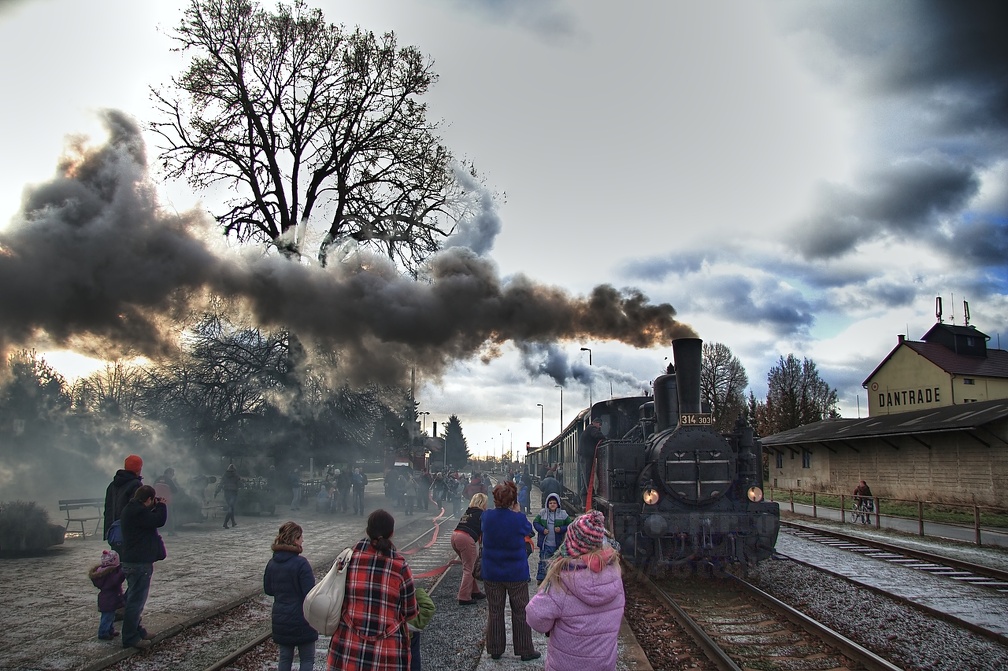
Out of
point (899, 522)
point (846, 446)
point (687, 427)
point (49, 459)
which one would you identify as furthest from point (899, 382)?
point (49, 459)

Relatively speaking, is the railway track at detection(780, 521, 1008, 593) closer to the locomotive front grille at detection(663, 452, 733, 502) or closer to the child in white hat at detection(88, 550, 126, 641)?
the locomotive front grille at detection(663, 452, 733, 502)

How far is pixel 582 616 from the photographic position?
3264 mm

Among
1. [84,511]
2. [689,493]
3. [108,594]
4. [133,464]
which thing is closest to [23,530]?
[133,464]

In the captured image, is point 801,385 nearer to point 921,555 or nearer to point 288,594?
point 921,555

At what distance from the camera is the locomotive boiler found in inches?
355

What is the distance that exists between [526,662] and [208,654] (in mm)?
2801

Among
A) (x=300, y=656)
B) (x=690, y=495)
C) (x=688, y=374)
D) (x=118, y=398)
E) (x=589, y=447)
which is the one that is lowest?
(x=300, y=656)

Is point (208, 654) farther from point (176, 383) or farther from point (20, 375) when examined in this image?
point (20, 375)

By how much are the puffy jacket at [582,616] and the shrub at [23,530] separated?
35.7ft

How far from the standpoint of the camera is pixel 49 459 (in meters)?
20.7

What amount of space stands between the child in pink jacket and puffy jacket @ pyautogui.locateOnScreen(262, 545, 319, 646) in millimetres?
1774

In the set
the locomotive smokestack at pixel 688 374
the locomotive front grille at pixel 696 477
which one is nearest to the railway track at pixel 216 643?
the locomotive front grille at pixel 696 477

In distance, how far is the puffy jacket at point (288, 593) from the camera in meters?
4.32

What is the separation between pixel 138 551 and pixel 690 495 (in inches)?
259
